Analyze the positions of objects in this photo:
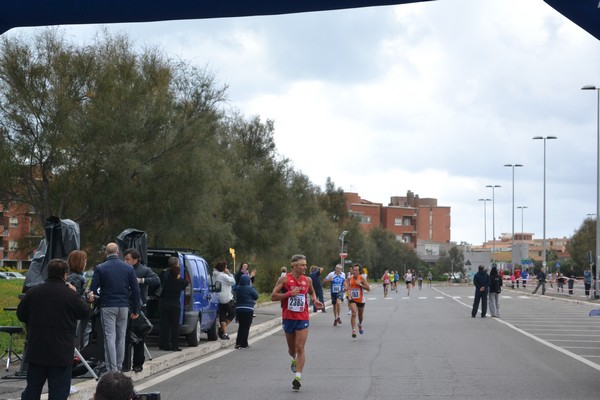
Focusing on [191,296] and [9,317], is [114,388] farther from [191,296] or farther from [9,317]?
[9,317]

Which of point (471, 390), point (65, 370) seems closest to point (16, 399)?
point (65, 370)

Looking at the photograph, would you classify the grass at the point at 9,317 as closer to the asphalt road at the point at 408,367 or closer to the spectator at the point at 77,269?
the spectator at the point at 77,269

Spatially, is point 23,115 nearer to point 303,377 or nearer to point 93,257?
point 93,257

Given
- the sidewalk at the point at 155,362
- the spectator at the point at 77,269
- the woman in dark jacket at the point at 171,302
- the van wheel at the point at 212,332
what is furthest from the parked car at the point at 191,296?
the spectator at the point at 77,269

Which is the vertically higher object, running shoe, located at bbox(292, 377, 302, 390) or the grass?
the grass

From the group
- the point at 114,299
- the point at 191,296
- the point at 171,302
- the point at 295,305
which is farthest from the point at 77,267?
the point at 191,296

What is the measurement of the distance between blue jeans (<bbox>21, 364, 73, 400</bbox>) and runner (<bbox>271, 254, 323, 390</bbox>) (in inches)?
199

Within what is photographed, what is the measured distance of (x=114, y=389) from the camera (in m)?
4.83

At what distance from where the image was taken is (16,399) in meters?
11.3

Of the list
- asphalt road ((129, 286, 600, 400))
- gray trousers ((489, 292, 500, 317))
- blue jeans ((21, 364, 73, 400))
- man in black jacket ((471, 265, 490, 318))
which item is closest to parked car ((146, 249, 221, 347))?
asphalt road ((129, 286, 600, 400))

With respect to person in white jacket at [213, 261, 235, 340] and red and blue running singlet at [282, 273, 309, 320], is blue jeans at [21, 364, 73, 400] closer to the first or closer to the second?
red and blue running singlet at [282, 273, 309, 320]

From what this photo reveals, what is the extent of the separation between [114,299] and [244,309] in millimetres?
7502

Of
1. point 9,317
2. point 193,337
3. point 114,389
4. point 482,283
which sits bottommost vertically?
point 193,337

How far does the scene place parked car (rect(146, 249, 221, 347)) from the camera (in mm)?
19234
